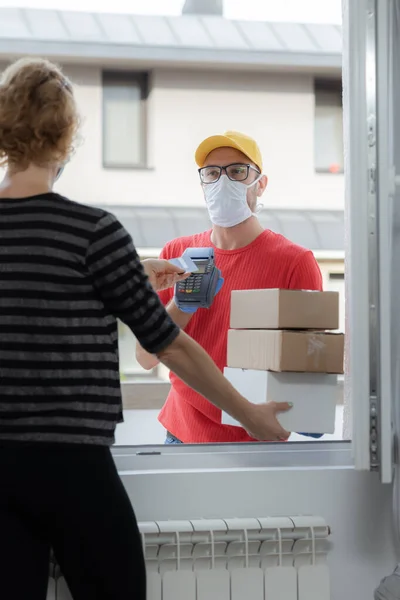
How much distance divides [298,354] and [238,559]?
46cm

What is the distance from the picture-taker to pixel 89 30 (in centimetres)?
731

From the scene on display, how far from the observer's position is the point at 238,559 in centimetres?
187

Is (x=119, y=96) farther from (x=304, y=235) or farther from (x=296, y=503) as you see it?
(x=296, y=503)

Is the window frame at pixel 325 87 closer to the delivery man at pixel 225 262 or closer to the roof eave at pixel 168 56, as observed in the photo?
the roof eave at pixel 168 56

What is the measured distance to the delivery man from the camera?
222cm

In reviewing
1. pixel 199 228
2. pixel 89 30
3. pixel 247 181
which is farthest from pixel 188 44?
pixel 247 181

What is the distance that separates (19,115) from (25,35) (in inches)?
228

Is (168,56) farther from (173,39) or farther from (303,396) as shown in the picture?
(303,396)

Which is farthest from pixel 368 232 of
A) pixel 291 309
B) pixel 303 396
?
pixel 303 396

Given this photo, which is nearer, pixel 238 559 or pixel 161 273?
pixel 238 559

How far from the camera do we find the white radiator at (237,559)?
5.94ft

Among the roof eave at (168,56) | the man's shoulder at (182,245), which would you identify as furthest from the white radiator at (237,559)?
the roof eave at (168,56)

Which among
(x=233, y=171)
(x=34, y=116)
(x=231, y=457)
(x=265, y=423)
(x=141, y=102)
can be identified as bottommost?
(x=231, y=457)

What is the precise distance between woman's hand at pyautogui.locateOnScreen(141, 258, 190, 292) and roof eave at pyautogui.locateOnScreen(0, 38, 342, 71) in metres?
4.19
